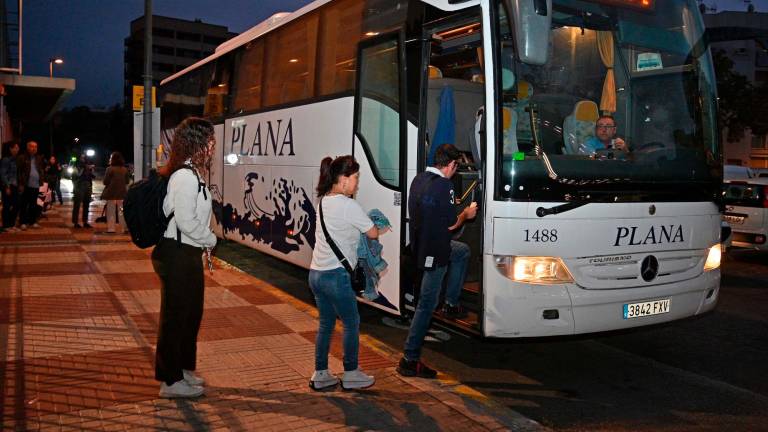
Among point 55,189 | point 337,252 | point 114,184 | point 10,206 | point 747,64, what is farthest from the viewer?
point 747,64

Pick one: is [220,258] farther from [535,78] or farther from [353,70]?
[535,78]

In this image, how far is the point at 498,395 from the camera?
5500 mm

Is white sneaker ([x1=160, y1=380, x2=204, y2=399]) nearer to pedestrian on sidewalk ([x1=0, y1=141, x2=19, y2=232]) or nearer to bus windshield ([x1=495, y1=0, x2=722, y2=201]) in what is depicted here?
bus windshield ([x1=495, y1=0, x2=722, y2=201])

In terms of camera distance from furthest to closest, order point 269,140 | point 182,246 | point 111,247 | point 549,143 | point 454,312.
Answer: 1. point 111,247
2. point 269,140
3. point 454,312
4. point 549,143
5. point 182,246

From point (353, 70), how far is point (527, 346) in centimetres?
344

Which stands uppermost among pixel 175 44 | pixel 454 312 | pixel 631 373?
pixel 175 44

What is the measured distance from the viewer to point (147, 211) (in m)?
4.73

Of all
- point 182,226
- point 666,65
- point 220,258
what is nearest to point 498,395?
point 182,226

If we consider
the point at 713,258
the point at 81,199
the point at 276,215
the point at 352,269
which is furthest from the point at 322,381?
the point at 81,199

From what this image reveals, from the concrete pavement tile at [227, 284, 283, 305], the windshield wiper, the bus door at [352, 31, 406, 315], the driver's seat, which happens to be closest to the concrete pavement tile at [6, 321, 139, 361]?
the concrete pavement tile at [227, 284, 283, 305]

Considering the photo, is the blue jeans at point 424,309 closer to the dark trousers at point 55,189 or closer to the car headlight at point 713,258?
the car headlight at point 713,258

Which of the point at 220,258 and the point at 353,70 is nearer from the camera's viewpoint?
the point at 353,70

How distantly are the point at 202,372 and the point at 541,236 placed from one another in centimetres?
293

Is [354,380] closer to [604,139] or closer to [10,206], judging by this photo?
[604,139]
